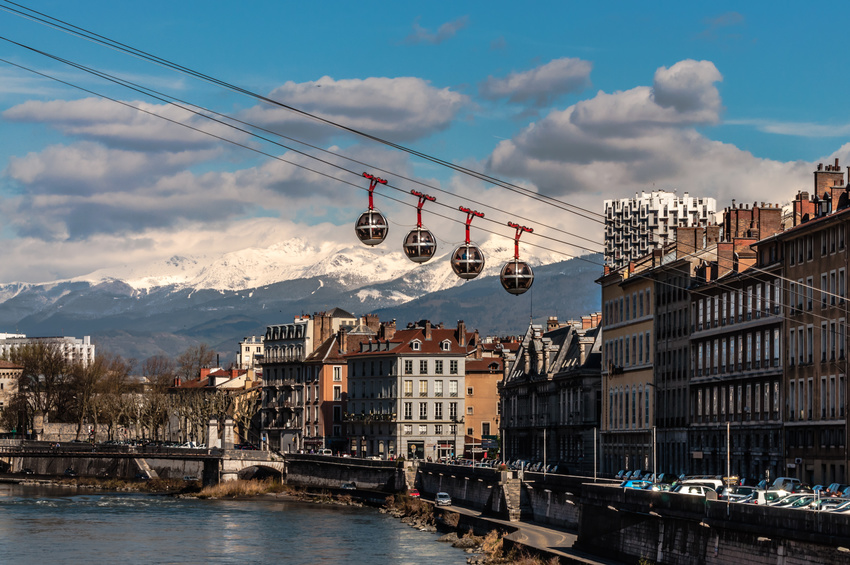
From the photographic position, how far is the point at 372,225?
148 feet

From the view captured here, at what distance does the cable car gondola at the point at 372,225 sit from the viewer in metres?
44.9

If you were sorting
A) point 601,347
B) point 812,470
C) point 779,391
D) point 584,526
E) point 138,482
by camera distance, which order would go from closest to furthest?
point 584,526 < point 812,470 < point 779,391 < point 601,347 < point 138,482

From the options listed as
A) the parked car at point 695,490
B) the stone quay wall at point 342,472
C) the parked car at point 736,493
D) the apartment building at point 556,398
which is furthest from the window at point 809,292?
the stone quay wall at point 342,472

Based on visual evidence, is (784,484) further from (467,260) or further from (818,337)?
(467,260)

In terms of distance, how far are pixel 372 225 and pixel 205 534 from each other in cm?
6164

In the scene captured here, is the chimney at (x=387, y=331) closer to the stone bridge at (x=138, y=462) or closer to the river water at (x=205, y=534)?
the stone bridge at (x=138, y=462)

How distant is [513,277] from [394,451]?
12578 centimetres

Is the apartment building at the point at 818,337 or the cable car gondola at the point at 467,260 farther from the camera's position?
the apartment building at the point at 818,337

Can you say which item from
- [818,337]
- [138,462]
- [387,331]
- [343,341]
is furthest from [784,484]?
[343,341]

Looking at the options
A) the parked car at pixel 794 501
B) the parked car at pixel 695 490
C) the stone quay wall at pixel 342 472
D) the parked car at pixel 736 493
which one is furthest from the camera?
the stone quay wall at pixel 342 472

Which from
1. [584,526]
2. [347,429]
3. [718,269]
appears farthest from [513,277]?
[347,429]

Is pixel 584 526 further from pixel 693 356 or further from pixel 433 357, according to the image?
pixel 433 357

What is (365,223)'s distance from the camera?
45.2m

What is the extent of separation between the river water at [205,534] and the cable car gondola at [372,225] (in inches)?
1520
